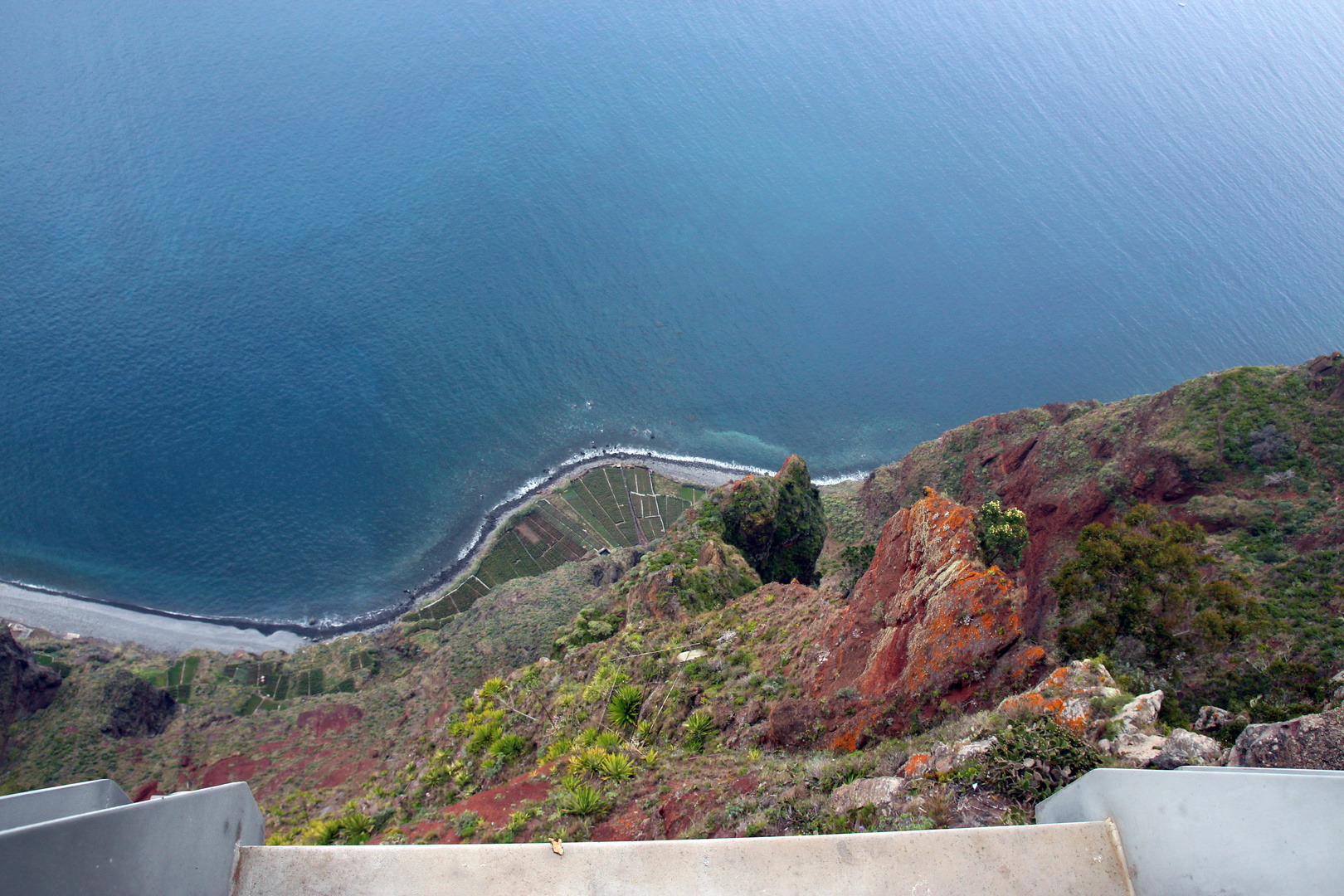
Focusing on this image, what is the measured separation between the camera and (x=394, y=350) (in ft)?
285

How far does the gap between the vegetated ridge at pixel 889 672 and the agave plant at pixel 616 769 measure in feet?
0.31

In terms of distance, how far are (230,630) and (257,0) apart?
131140mm

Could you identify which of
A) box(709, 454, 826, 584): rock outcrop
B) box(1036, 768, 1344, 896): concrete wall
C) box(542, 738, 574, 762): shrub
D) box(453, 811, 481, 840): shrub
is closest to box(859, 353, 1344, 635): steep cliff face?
box(709, 454, 826, 584): rock outcrop

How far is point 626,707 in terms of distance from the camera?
77.6 feet

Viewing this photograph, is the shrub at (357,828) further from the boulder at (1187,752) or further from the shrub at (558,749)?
the boulder at (1187,752)

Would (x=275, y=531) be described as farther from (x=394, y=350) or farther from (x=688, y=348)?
(x=688, y=348)

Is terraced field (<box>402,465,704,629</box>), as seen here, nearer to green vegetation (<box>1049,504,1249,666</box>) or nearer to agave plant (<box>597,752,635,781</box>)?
green vegetation (<box>1049,504,1249,666</box>)

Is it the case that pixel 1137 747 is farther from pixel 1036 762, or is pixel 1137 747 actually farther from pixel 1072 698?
pixel 1036 762

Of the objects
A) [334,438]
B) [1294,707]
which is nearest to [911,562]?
[1294,707]

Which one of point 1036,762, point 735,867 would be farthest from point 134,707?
point 1036,762

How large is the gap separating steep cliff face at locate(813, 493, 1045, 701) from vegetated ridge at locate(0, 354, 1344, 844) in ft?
0.29

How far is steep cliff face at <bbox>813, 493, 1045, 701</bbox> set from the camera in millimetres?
19234

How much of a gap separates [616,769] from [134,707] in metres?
48.7

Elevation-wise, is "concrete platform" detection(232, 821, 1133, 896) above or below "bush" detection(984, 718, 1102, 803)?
below
